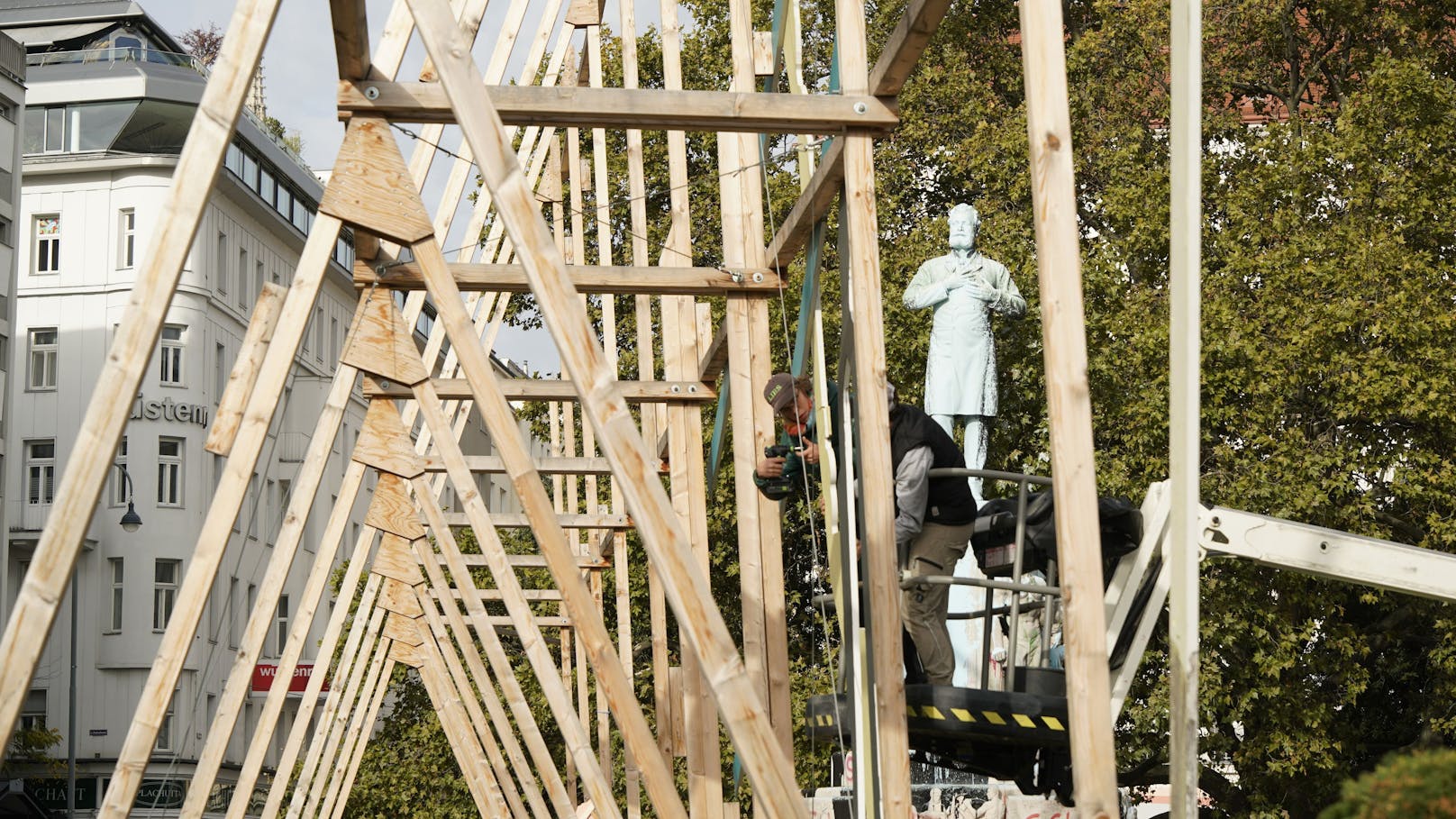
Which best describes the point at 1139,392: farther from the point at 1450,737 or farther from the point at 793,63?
the point at 793,63

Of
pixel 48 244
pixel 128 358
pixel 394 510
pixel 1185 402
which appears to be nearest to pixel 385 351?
pixel 394 510

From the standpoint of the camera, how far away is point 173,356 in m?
43.5

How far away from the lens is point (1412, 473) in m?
19.4

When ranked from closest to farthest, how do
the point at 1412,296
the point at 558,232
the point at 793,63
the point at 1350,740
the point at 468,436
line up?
the point at 793,63, the point at 558,232, the point at 1412,296, the point at 1350,740, the point at 468,436

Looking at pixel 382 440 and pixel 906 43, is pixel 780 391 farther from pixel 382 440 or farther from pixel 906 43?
pixel 382 440

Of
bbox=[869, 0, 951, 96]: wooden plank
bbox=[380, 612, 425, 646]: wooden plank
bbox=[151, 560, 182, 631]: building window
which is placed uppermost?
bbox=[869, 0, 951, 96]: wooden plank

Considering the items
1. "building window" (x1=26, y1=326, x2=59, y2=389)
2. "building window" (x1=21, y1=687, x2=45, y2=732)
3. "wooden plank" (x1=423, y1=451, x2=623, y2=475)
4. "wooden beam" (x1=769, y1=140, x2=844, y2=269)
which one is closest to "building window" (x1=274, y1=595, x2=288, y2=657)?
"building window" (x1=21, y1=687, x2=45, y2=732)

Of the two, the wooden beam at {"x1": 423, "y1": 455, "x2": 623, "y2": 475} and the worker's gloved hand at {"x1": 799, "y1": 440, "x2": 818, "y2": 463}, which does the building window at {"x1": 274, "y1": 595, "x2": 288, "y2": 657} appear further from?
the worker's gloved hand at {"x1": 799, "y1": 440, "x2": 818, "y2": 463}

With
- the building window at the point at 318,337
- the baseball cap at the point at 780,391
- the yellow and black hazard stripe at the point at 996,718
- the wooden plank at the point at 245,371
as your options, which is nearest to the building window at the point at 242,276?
the building window at the point at 318,337

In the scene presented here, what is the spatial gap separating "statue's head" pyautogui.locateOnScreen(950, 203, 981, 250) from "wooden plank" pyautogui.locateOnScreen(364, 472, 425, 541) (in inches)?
177

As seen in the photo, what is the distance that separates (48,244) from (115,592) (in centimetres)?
876

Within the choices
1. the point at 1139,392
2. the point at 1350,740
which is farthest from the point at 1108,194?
the point at 1350,740

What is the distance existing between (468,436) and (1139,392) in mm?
44718

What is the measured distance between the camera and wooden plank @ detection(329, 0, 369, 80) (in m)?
7.12
